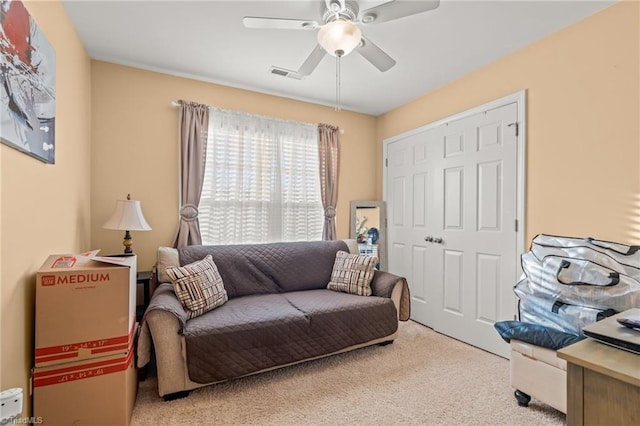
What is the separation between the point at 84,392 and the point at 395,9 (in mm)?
2589

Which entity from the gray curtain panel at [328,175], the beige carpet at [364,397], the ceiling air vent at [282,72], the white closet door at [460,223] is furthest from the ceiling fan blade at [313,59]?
the beige carpet at [364,397]

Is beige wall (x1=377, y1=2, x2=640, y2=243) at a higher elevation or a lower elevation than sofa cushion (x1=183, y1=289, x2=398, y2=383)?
higher

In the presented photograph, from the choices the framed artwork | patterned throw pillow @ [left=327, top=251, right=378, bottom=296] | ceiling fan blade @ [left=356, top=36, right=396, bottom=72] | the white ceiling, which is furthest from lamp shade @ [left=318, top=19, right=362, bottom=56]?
patterned throw pillow @ [left=327, top=251, right=378, bottom=296]

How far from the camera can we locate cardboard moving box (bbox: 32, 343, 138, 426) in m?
1.51

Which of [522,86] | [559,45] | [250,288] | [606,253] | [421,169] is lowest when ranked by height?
[250,288]

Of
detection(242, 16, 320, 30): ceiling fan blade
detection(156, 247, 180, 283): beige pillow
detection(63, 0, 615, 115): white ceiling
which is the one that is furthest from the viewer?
detection(156, 247, 180, 283): beige pillow

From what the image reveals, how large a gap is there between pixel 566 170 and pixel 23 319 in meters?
3.41

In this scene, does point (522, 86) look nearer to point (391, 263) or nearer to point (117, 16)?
point (391, 263)

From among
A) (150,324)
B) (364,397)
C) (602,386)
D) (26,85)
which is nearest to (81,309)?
(150,324)

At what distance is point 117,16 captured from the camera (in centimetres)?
210

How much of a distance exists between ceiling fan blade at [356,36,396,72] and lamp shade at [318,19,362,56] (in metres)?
0.27

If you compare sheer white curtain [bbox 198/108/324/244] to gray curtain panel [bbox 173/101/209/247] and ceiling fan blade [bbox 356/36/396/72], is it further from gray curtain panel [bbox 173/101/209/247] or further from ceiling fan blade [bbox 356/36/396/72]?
ceiling fan blade [bbox 356/36/396/72]

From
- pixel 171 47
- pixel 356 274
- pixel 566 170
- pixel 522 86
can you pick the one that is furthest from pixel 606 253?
pixel 171 47

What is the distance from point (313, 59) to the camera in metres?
2.07
